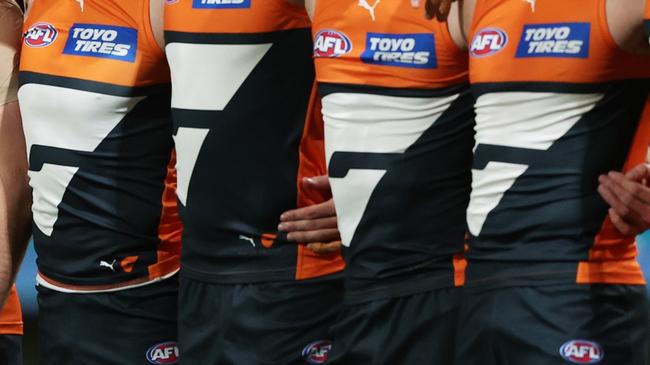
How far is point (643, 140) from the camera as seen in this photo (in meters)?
2.94

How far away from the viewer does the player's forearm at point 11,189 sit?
416 centimetres

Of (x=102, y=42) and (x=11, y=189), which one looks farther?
(x=11, y=189)

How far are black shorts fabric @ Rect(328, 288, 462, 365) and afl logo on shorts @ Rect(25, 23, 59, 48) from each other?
51.0 inches

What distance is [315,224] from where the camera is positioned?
354 centimetres

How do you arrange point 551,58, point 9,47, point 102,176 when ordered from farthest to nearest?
point 9,47
point 102,176
point 551,58

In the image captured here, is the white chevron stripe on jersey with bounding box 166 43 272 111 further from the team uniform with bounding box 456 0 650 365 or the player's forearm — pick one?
the player's forearm

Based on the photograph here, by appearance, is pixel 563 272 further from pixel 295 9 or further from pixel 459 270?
pixel 295 9

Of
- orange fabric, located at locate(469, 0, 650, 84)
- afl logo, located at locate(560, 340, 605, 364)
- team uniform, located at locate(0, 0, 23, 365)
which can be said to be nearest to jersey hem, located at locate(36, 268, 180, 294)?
team uniform, located at locate(0, 0, 23, 365)

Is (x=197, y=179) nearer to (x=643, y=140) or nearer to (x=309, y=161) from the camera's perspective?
(x=309, y=161)

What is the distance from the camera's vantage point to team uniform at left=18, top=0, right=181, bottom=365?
3863 millimetres

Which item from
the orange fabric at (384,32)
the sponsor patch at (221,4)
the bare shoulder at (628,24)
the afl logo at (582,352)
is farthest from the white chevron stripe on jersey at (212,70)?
the afl logo at (582,352)

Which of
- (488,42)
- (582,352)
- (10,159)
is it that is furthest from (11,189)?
(582,352)

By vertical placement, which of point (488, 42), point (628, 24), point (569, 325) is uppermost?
point (628, 24)

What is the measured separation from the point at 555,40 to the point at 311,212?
921mm
